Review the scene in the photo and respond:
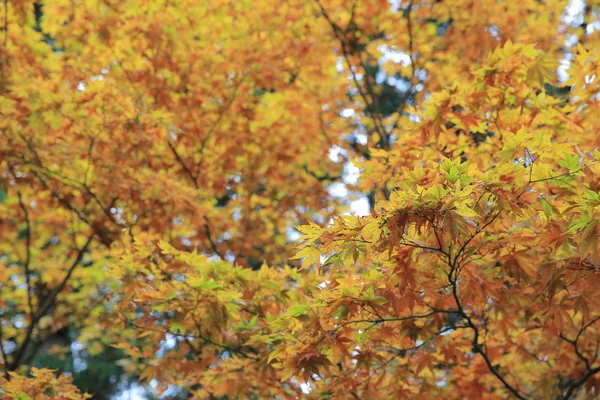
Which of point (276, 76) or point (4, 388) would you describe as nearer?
point (4, 388)

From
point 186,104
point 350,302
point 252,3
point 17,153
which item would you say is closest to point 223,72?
point 186,104

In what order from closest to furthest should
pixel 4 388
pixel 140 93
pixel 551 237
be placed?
pixel 551 237, pixel 4 388, pixel 140 93

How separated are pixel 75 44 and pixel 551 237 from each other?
5.39 meters

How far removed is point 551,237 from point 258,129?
13.6 feet

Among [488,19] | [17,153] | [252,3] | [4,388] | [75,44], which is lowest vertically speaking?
[4,388]

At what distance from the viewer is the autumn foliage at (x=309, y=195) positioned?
8.46 ft

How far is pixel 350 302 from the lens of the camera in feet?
9.07

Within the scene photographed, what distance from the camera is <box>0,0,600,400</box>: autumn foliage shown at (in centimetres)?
258

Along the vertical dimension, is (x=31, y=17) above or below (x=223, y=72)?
above

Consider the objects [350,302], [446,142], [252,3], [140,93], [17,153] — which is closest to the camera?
[350,302]

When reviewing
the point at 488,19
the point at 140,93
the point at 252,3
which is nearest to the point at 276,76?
the point at 252,3

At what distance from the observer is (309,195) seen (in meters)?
6.48

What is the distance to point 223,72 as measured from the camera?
5.57 metres

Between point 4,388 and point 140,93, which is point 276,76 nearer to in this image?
point 140,93
